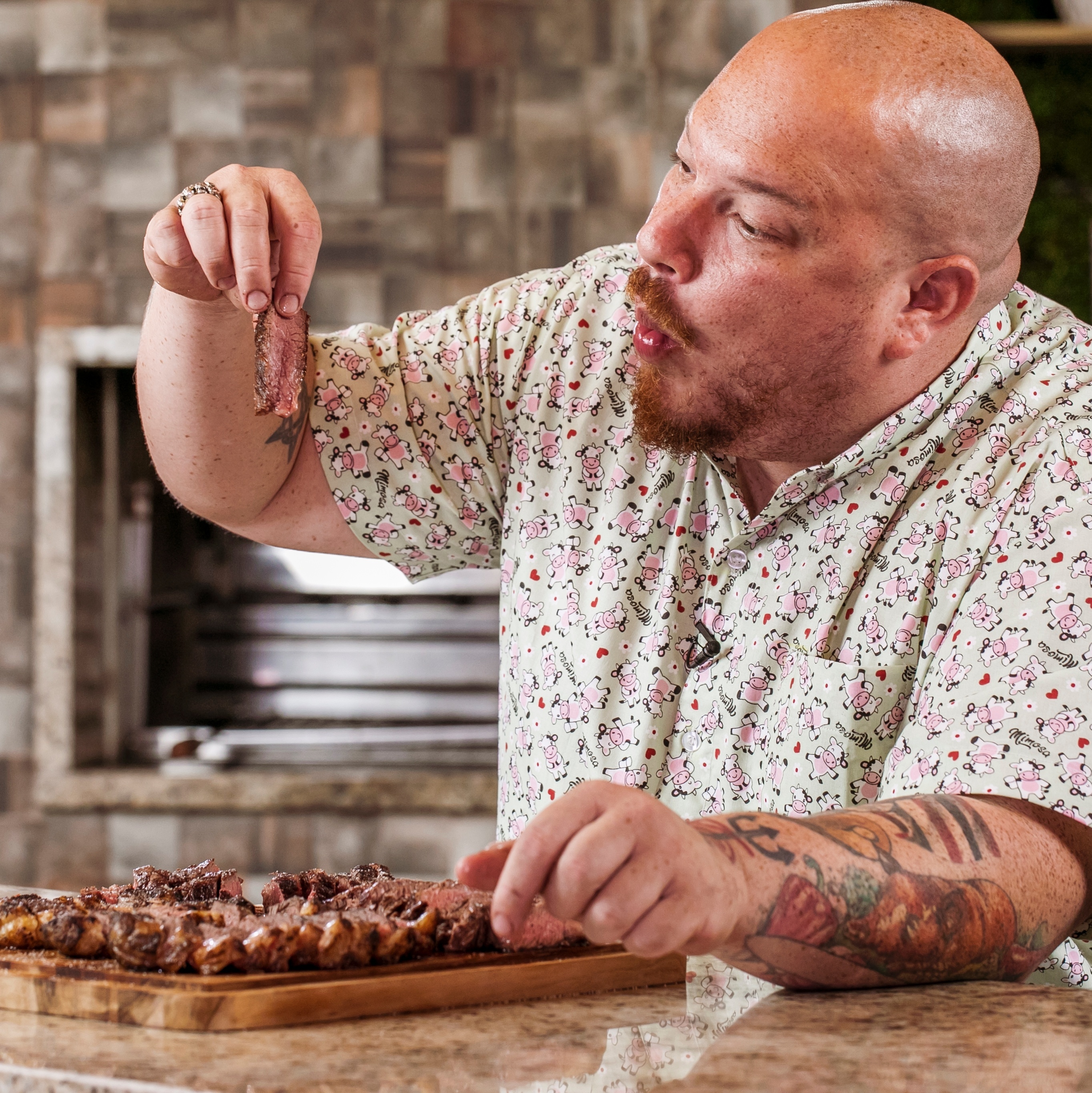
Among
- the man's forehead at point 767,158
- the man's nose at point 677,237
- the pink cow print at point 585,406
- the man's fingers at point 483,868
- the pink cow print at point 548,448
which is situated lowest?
the man's fingers at point 483,868

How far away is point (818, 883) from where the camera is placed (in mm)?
962

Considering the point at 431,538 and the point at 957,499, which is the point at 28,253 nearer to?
the point at 431,538

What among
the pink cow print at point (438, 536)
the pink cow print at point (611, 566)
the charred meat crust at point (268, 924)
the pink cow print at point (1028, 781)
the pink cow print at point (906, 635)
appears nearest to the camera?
the charred meat crust at point (268, 924)

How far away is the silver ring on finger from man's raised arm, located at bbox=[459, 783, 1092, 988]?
65 cm

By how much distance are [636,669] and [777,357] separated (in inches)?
14.4

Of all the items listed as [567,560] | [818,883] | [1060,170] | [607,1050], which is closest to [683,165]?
[567,560]

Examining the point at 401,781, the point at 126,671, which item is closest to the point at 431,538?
the point at 401,781

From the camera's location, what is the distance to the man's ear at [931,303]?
1.42 metres

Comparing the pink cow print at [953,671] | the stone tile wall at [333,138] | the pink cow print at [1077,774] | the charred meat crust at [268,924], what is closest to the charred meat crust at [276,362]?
the charred meat crust at [268,924]

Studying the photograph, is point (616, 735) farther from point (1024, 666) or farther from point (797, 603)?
point (1024, 666)

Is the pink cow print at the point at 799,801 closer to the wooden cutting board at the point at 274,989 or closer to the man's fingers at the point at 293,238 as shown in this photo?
the wooden cutting board at the point at 274,989

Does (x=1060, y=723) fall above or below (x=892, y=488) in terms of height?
below

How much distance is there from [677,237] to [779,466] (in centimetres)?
29

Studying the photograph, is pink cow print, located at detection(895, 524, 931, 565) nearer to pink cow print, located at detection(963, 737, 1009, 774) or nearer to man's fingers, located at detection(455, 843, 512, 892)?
pink cow print, located at detection(963, 737, 1009, 774)
